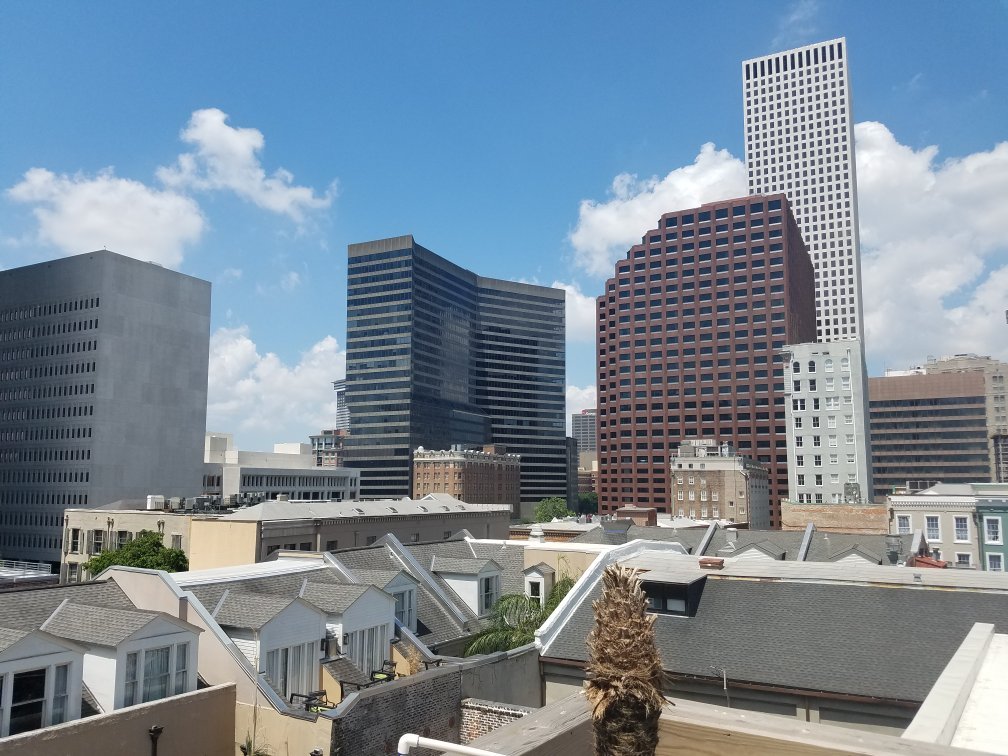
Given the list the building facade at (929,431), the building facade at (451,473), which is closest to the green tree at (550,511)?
the building facade at (451,473)

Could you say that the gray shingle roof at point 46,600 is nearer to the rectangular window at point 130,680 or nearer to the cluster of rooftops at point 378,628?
the cluster of rooftops at point 378,628

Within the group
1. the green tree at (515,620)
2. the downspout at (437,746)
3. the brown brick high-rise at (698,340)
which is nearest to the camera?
the downspout at (437,746)

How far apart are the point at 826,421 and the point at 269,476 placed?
114m

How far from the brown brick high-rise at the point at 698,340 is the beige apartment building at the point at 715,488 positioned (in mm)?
30669

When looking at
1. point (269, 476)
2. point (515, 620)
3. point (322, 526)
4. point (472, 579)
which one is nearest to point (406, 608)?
point (515, 620)

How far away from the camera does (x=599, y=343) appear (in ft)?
607

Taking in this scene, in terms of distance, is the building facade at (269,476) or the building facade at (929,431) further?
the building facade at (929,431)

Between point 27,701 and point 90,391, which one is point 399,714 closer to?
point 27,701

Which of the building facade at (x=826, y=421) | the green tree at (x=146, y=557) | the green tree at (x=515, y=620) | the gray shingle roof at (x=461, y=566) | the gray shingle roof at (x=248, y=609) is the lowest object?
the green tree at (x=146, y=557)

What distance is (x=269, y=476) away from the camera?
162 m

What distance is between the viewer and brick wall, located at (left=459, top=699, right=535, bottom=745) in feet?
75.8

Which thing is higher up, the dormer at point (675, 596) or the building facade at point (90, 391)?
the building facade at point (90, 391)

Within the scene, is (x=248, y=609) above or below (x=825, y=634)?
above

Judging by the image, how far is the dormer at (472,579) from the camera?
38.5 metres
